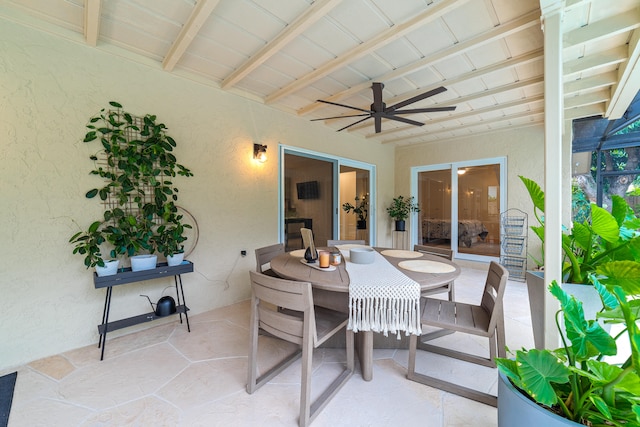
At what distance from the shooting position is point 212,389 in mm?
1670

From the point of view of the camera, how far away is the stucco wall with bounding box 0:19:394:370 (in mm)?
1929

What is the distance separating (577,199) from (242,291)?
5.95m

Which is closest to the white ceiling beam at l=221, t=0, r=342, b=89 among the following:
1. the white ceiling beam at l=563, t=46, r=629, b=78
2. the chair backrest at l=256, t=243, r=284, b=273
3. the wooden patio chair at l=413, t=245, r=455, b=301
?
the chair backrest at l=256, t=243, r=284, b=273

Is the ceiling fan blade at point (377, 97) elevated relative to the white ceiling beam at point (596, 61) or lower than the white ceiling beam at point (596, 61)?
lower

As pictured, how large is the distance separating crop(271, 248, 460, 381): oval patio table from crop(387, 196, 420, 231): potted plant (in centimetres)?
335

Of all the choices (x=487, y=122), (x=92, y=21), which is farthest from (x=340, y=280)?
(x=487, y=122)

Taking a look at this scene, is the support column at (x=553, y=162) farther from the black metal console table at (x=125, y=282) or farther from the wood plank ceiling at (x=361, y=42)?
the black metal console table at (x=125, y=282)

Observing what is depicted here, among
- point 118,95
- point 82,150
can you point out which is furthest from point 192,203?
point 118,95

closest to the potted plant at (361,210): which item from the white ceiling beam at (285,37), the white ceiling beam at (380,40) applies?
the white ceiling beam at (380,40)

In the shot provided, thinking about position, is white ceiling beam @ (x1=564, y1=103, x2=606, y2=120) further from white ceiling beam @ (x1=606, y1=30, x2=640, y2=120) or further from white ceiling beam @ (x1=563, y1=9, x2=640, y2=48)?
white ceiling beam @ (x1=563, y1=9, x2=640, y2=48)

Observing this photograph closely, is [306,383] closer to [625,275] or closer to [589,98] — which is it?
[625,275]

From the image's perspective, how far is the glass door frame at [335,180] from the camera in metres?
3.66

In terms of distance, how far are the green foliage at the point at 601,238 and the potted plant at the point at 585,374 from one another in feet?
0.86

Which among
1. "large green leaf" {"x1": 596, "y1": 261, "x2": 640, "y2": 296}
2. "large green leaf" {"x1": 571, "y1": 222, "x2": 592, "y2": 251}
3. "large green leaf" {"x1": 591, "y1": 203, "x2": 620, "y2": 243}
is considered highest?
"large green leaf" {"x1": 591, "y1": 203, "x2": 620, "y2": 243}
